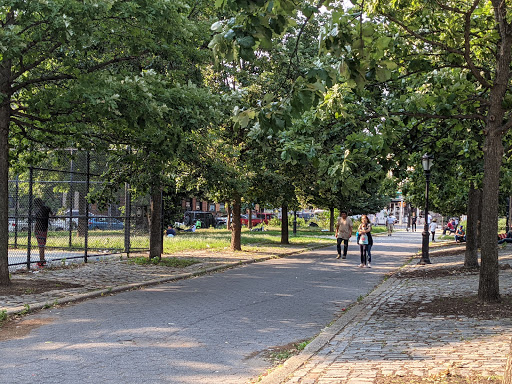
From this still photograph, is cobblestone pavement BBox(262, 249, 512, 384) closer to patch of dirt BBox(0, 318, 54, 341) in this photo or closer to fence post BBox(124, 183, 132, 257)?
patch of dirt BBox(0, 318, 54, 341)

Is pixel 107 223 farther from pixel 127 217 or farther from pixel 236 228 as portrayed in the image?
pixel 236 228

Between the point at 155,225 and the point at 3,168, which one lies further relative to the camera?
the point at 155,225

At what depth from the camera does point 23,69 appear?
10.7m

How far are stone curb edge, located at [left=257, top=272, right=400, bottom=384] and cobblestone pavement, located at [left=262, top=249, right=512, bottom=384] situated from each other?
1 centimetres

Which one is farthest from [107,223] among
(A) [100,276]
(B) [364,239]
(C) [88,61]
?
(C) [88,61]

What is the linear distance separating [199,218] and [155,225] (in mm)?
34597

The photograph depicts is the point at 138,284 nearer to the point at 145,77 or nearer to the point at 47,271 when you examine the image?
the point at 47,271

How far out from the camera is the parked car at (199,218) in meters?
50.0

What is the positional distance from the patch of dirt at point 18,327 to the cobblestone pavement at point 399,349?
376cm

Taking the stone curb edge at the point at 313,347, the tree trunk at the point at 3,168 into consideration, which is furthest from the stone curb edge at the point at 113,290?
the stone curb edge at the point at 313,347

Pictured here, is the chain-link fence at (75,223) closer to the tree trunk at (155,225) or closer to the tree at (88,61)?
the tree trunk at (155,225)

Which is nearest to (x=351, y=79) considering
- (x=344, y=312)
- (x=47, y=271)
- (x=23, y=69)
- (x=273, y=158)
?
(x=344, y=312)

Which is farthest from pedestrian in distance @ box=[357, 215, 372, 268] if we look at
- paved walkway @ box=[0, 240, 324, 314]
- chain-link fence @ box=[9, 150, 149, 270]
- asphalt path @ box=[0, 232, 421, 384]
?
chain-link fence @ box=[9, 150, 149, 270]

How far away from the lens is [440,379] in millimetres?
4949
